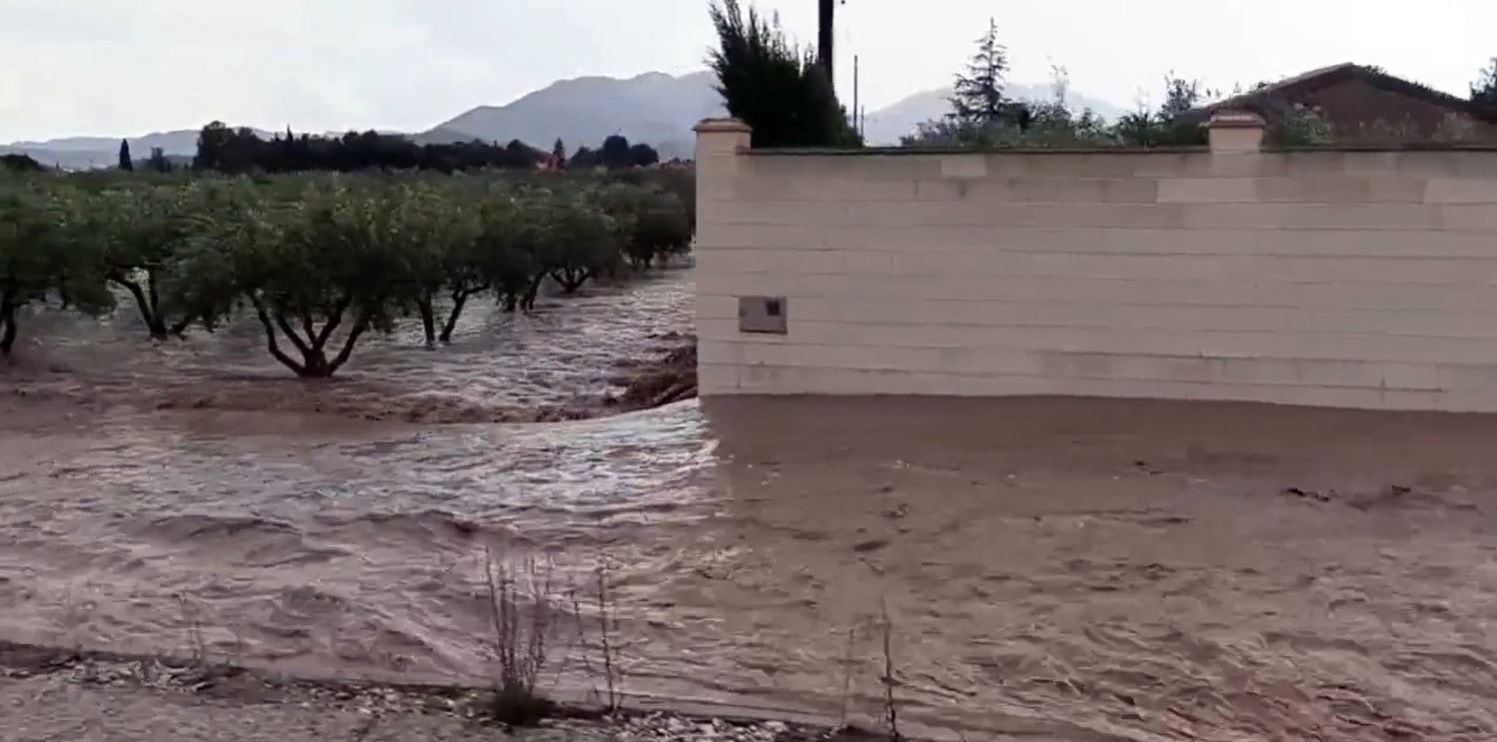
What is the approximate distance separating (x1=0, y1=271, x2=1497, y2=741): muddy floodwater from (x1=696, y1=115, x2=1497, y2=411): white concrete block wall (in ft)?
0.93

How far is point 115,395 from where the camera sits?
15750 millimetres

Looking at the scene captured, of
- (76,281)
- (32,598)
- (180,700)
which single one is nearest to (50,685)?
(180,700)

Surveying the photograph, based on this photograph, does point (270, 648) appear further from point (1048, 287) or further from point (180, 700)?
point (1048, 287)

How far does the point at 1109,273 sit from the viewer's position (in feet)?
37.9

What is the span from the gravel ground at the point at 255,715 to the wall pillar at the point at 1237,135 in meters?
7.19

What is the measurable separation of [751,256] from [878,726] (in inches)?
281

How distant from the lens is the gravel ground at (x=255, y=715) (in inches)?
209

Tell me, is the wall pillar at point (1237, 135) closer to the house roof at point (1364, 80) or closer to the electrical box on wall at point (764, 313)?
the electrical box on wall at point (764, 313)

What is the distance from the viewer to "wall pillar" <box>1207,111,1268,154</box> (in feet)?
36.6

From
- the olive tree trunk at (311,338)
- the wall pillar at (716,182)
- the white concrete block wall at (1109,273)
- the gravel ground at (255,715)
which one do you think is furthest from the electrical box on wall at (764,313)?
the gravel ground at (255,715)

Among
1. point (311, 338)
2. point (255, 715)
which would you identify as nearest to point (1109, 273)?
point (255, 715)

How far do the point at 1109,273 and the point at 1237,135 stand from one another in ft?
4.29

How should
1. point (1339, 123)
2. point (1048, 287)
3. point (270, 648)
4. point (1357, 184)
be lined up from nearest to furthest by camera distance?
1. point (270, 648)
2. point (1357, 184)
3. point (1048, 287)
4. point (1339, 123)

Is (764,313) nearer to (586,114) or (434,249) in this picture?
(434,249)
